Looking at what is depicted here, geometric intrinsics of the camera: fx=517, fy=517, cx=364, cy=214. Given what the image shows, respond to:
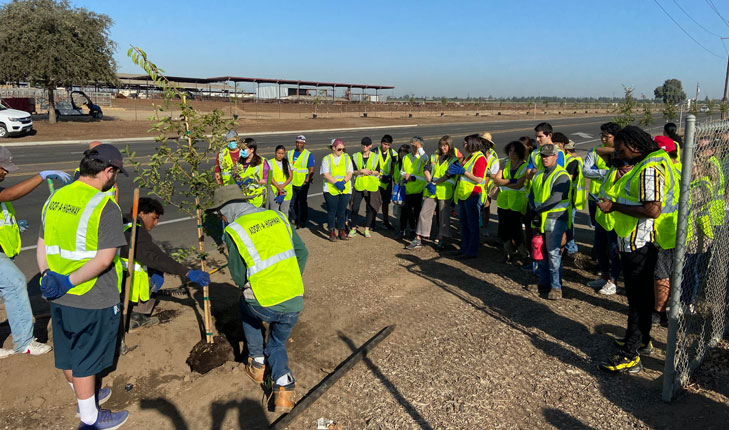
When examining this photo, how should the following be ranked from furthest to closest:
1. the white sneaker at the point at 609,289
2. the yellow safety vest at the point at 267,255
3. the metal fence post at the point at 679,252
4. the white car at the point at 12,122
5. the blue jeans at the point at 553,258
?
the white car at the point at 12,122 → the white sneaker at the point at 609,289 → the blue jeans at the point at 553,258 → the yellow safety vest at the point at 267,255 → the metal fence post at the point at 679,252

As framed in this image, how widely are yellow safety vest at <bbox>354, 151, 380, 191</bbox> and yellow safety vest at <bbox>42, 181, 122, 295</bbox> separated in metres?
6.28

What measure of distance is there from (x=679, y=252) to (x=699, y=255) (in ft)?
6.24

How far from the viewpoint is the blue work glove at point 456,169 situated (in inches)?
314

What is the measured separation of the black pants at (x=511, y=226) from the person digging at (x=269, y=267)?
435cm

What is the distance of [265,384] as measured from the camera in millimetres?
4625

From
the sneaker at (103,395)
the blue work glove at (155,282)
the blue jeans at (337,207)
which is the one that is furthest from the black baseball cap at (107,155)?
the blue jeans at (337,207)

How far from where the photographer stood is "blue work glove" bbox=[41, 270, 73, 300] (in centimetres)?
343

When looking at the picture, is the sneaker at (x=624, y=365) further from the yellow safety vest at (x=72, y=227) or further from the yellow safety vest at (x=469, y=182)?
the yellow safety vest at (x=72, y=227)

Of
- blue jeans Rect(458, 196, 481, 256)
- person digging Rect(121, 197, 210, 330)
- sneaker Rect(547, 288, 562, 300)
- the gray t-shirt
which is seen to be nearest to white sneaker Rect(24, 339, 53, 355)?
person digging Rect(121, 197, 210, 330)

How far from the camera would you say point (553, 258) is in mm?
6277

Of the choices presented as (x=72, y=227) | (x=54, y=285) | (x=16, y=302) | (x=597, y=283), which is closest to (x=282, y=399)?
(x=54, y=285)

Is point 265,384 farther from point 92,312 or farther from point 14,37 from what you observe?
point 14,37

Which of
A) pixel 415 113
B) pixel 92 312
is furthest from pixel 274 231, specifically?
pixel 415 113

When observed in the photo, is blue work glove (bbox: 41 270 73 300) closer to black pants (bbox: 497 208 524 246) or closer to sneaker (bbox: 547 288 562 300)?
sneaker (bbox: 547 288 562 300)
